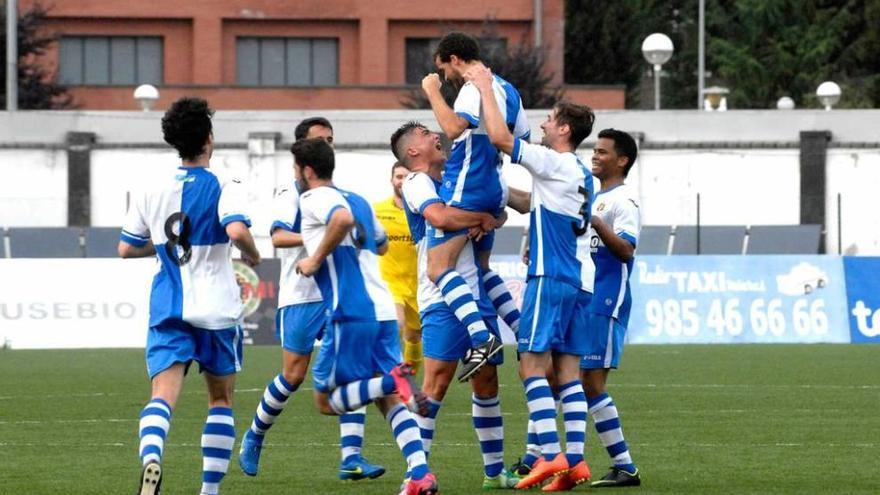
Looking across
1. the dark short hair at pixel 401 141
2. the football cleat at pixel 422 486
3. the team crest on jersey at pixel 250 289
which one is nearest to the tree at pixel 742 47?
the team crest on jersey at pixel 250 289

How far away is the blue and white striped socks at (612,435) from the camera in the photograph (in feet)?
34.8

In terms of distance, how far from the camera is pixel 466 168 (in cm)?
1042

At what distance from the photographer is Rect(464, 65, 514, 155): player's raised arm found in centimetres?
993

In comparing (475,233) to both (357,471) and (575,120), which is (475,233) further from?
(357,471)

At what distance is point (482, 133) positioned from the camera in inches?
406

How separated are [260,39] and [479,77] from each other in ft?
168

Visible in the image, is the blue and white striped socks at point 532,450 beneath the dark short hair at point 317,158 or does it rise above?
beneath

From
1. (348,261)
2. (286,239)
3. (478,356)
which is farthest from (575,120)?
(286,239)

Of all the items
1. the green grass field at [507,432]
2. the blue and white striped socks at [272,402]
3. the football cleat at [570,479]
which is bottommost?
the green grass field at [507,432]

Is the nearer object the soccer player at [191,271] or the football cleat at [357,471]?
the soccer player at [191,271]

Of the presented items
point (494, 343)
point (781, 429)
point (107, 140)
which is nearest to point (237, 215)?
point (494, 343)

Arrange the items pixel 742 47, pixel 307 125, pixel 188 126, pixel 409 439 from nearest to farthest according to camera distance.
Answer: pixel 188 126, pixel 409 439, pixel 307 125, pixel 742 47

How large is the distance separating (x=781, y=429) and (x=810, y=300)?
12.5m

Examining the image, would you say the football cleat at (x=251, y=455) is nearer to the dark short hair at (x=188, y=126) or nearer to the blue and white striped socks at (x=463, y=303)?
the blue and white striped socks at (x=463, y=303)
